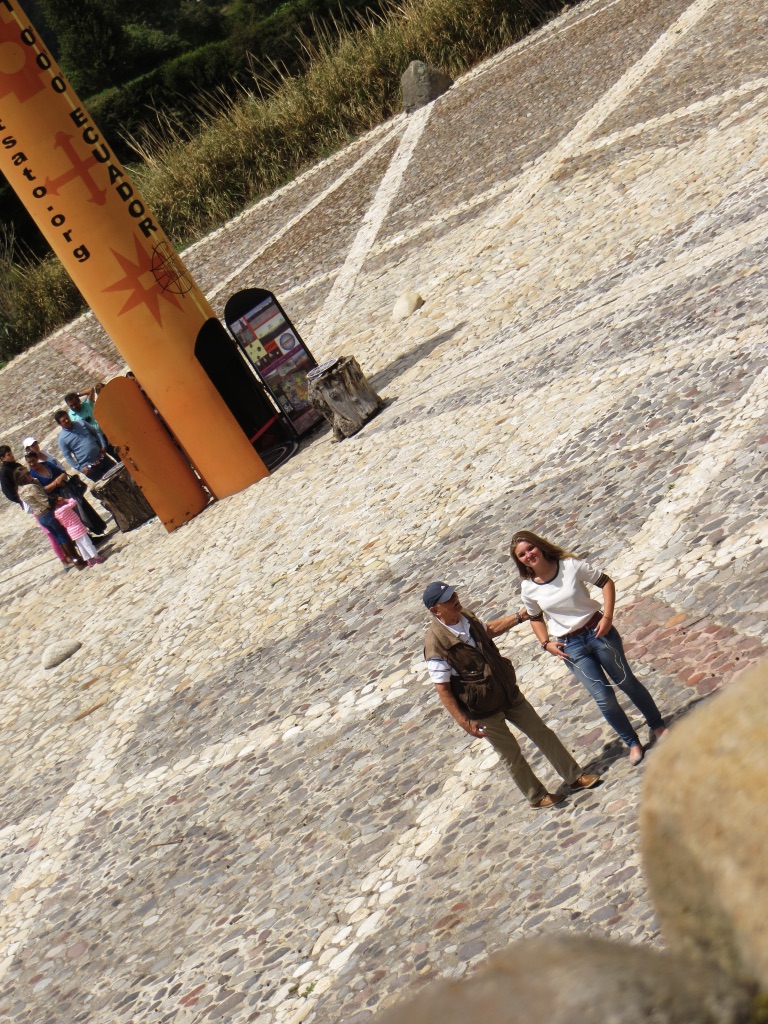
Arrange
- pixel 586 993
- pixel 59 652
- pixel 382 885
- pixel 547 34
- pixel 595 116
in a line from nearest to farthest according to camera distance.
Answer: pixel 586 993 < pixel 382 885 < pixel 59 652 < pixel 595 116 < pixel 547 34

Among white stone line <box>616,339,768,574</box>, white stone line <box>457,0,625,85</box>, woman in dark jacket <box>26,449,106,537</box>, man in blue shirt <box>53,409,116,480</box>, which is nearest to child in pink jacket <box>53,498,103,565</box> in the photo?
woman in dark jacket <box>26,449,106,537</box>

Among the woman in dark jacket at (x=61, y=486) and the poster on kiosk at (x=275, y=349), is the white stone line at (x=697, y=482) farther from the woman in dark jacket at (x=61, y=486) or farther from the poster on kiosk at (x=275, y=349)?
the woman in dark jacket at (x=61, y=486)

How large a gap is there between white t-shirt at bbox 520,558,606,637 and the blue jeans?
7cm

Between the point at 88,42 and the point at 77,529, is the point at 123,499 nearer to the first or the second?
the point at 77,529

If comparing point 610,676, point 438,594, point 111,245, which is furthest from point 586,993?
point 111,245

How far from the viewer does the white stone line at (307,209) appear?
1937 cm

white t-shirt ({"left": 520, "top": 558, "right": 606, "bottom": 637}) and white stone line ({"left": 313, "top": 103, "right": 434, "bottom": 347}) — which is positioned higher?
white stone line ({"left": 313, "top": 103, "right": 434, "bottom": 347})

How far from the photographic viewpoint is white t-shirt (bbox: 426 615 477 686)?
5371 millimetres

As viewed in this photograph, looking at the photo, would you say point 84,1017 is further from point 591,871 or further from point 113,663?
point 113,663

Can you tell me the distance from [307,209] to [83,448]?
7.54 m

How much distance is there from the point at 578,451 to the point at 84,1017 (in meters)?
4.86

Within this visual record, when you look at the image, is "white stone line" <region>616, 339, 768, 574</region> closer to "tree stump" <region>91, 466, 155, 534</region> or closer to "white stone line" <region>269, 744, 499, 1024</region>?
"white stone line" <region>269, 744, 499, 1024</region>

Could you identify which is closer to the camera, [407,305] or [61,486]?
[61,486]

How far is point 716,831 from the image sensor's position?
2.30 metres
